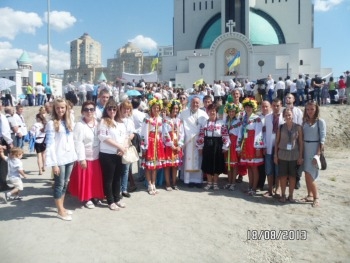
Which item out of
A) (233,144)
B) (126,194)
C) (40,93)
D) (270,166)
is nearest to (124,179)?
(126,194)

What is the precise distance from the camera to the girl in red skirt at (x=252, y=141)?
21.9 feet

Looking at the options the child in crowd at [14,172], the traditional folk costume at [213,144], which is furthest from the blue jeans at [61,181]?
the traditional folk costume at [213,144]

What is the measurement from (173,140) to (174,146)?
126 millimetres

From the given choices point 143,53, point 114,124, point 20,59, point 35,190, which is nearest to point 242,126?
point 114,124

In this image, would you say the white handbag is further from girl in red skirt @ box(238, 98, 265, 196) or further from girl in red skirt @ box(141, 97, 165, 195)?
girl in red skirt @ box(238, 98, 265, 196)

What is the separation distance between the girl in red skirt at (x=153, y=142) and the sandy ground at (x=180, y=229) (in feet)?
1.91

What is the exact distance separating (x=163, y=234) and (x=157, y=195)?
1854 millimetres

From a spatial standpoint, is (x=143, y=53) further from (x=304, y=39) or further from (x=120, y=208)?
(x=120, y=208)

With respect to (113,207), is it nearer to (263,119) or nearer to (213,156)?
(213,156)

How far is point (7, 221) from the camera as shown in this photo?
207 inches

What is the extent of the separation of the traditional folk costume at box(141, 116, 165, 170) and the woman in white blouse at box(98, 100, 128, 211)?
889 millimetres

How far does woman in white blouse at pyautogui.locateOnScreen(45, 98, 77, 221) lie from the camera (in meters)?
5.15

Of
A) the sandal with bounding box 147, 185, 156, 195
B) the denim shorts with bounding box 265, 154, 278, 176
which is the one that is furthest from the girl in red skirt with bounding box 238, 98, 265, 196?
the sandal with bounding box 147, 185, 156, 195
